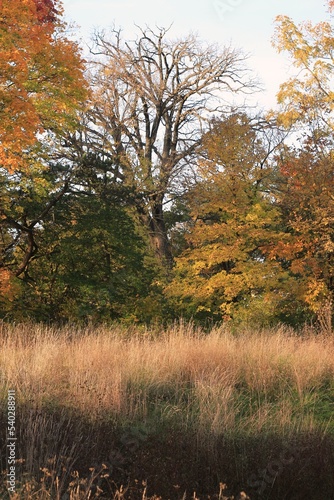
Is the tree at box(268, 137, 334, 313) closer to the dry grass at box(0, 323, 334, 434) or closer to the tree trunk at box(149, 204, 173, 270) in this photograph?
the dry grass at box(0, 323, 334, 434)

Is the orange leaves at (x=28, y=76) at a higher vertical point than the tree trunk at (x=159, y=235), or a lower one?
higher

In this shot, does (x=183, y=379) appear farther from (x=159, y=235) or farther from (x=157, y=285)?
(x=159, y=235)

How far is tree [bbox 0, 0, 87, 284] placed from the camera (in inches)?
551

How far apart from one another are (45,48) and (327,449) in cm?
1139

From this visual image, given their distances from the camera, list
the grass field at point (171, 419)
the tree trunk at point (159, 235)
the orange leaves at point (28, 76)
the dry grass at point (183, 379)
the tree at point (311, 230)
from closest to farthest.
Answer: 1. the grass field at point (171, 419)
2. the dry grass at point (183, 379)
3. the orange leaves at point (28, 76)
4. the tree at point (311, 230)
5. the tree trunk at point (159, 235)

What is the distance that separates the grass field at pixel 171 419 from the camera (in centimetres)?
591

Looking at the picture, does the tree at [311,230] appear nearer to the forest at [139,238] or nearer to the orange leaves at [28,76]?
the forest at [139,238]

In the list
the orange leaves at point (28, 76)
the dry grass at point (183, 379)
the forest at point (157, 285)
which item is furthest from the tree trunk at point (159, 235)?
the dry grass at point (183, 379)

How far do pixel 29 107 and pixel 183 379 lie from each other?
7125mm

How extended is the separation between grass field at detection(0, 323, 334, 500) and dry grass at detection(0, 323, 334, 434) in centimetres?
2

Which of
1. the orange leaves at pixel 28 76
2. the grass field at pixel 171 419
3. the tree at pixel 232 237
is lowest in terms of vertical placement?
the grass field at pixel 171 419

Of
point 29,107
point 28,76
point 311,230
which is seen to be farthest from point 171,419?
point 311,230

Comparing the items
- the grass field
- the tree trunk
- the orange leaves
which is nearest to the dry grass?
the grass field

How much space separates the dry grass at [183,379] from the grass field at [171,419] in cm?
2
